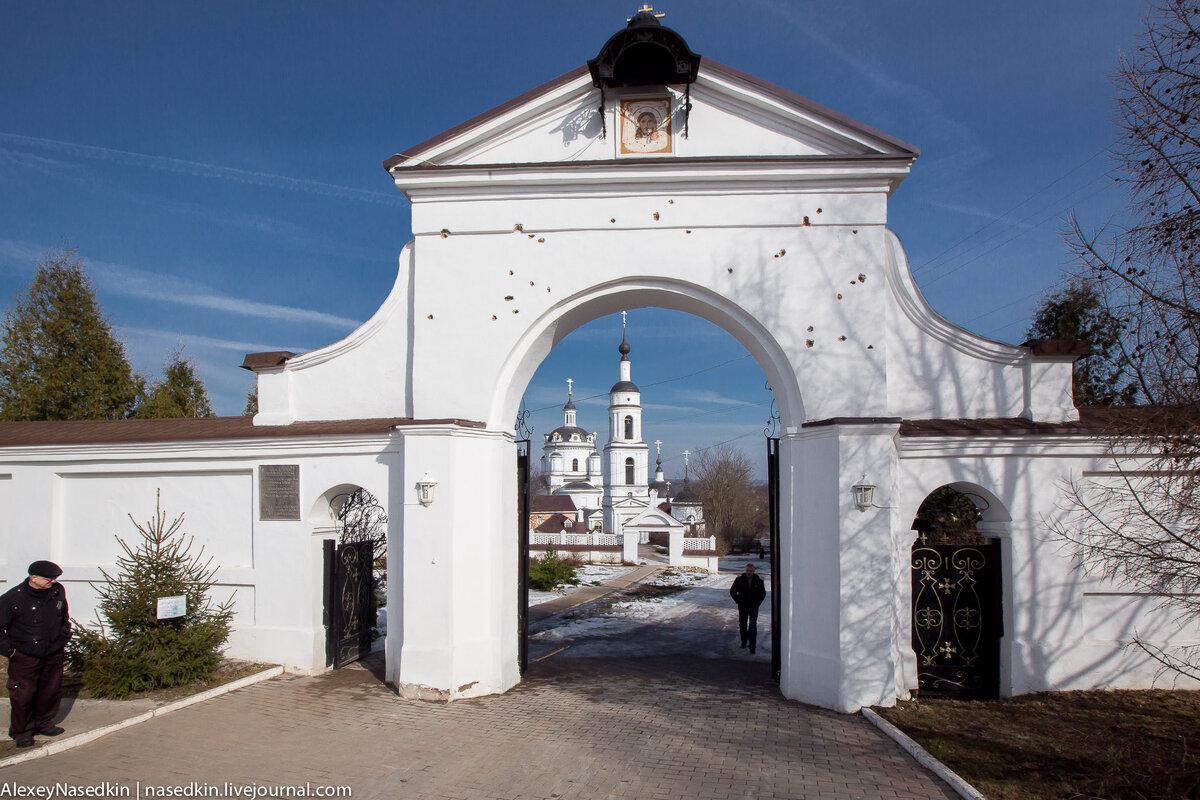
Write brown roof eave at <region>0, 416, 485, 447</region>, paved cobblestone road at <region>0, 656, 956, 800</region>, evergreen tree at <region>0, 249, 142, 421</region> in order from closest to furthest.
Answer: paved cobblestone road at <region>0, 656, 956, 800</region> → brown roof eave at <region>0, 416, 485, 447</region> → evergreen tree at <region>0, 249, 142, 421</region>

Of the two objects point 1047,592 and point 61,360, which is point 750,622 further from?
point 61,360

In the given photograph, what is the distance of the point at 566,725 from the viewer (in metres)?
8.20

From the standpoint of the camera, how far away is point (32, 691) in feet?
23.8

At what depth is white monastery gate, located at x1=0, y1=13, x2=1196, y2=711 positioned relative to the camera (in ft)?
A: 29.8

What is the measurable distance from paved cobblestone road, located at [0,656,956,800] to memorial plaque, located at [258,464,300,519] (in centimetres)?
218

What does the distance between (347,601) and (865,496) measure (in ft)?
23.7

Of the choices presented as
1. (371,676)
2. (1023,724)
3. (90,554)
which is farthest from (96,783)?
(1023,724)

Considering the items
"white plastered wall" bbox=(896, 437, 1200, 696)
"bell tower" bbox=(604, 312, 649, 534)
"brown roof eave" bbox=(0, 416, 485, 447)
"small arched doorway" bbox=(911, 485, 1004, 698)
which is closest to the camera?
"white plastered wall" bbox=(896, 437, 1200, 696)

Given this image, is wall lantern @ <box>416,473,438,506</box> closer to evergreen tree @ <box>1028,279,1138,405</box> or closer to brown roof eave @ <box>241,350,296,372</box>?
brown roof eave @ <box>241,350,296,372</box>

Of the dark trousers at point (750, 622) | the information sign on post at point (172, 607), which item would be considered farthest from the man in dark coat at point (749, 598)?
the information sign on post at point (172, 607)

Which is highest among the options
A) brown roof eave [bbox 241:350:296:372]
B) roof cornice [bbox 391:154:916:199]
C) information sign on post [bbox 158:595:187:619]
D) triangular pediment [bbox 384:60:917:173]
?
triangular pediment [bbox 384:60:917:173]

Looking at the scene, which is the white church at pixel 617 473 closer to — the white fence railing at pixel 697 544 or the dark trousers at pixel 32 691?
the white fence railing at pixel 697 544

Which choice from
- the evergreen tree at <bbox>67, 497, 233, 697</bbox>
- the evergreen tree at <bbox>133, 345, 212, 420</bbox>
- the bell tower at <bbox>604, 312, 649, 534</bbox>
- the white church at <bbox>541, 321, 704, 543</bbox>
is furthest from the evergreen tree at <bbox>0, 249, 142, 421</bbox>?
the bell tower at <bbox>604, 312, 649, 534</bbox>

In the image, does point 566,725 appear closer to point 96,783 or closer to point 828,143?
point 96,783
